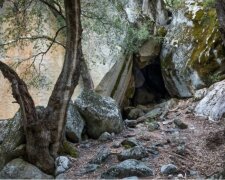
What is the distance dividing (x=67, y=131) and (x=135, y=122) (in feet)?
10.0

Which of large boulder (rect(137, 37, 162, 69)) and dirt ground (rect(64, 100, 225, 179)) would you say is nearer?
dirt ground (rect(64, 100, 225, 179))

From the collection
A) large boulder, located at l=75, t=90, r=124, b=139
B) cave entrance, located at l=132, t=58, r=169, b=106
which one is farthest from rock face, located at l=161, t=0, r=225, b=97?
large boulder, located at l=75, t=90, r=124, b=139

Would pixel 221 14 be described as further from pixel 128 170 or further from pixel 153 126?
pixel 153 126

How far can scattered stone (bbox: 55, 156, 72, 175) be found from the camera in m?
6.15

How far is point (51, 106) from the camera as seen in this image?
620 cm

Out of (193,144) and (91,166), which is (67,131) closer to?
(91,166)

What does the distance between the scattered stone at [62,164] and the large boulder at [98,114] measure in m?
1.90

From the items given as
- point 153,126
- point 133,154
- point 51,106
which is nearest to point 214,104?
point 153,126

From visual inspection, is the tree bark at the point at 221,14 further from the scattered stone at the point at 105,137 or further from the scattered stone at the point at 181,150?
the scattered stone at the point at 105,137

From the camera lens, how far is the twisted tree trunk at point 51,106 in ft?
20.0

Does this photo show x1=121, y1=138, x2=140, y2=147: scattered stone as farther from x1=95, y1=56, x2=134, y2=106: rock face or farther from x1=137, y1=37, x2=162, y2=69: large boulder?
x1=137, y1=37, x2=162, y2=69: large boulder

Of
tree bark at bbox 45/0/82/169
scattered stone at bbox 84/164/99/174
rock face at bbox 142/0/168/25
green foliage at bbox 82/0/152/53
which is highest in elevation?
rock face at bbox 142/0/168/25

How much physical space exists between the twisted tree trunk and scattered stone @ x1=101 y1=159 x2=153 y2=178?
1163mm

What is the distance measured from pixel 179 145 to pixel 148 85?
8.95 metres
